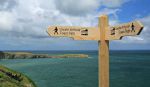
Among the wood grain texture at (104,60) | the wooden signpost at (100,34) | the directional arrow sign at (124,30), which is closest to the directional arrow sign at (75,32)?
the wooden signpost at (100,34)

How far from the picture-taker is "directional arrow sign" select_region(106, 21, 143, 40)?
4977 millimetres

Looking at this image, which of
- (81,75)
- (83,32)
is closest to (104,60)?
(83,32)

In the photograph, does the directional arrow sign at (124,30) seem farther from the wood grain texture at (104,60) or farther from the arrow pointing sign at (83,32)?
the wood grain texture at (104,60)

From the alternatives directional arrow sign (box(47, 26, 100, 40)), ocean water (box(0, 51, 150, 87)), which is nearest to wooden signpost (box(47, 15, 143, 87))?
directional arrow sign (box(47, 26, 100, 40))

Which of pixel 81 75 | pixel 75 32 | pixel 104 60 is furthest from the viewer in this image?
pixel 81 75

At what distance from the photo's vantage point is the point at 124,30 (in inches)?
215

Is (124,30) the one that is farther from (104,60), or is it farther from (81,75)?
(81,75)

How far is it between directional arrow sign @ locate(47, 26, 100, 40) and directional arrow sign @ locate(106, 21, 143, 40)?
11.9 inches

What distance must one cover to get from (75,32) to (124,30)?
112cm

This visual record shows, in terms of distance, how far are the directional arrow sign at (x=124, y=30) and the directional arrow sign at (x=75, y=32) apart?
30 cm

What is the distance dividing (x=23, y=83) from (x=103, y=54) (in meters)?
33.3

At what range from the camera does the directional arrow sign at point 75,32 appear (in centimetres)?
600

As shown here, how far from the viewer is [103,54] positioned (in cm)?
589

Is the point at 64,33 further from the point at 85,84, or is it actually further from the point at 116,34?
the point at 85,84
